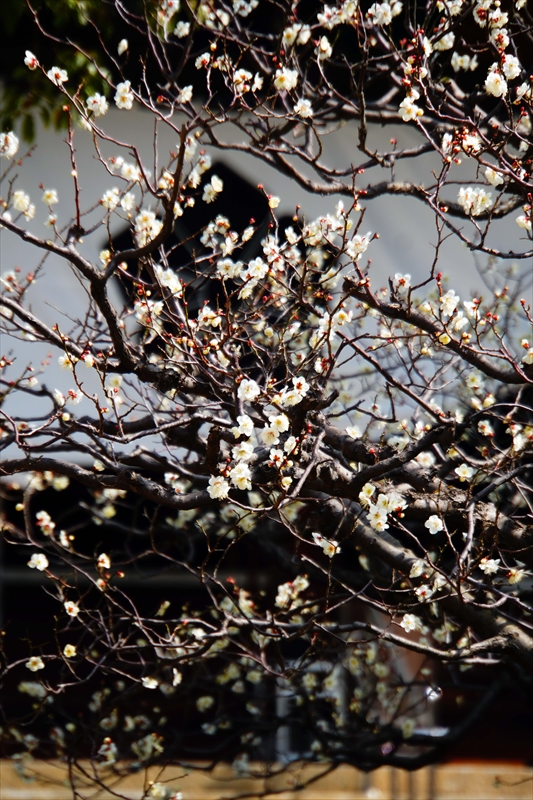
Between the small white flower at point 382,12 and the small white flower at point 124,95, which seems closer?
the small white flower at point 124,95

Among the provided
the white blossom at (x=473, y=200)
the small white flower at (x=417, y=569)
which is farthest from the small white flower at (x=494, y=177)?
the small white flower at (x=417, y=569)

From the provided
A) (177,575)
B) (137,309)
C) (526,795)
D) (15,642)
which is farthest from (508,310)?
(15,642)

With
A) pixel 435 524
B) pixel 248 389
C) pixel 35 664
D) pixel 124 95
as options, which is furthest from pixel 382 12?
pixel 35 664

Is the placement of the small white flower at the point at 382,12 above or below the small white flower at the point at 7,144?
above

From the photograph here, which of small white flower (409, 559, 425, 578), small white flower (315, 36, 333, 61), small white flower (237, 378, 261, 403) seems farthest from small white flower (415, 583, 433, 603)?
small white flower (315, 36, 333, 61)

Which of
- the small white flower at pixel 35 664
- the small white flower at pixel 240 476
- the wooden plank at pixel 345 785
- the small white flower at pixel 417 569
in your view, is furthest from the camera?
the wooden plank at pixel 345 785

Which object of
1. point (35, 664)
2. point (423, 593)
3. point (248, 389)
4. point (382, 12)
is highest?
point (382, 12)

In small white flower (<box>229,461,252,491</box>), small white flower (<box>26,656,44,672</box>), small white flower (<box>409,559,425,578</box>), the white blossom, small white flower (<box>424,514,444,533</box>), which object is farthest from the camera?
small white flower (<box>26,656,44,672</box>)

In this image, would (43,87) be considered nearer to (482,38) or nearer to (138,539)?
(482,38)

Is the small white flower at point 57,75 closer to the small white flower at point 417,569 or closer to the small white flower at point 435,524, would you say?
the small white flower at point 435,524

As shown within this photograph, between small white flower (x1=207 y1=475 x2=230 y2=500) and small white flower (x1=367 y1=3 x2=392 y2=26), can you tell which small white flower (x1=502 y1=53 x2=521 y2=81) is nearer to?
small white flower (x1=367 y1=3 x2=392 y2=26)

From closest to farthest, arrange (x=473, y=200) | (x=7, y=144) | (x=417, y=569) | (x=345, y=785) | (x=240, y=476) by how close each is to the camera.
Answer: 1. (x=240, y=476)
2. (x=417, y=569)
3. (x=7, y=144)
4. (x=473, y=200)
5. (x=345, y=785)

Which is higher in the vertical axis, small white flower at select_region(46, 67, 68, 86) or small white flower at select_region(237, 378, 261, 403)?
small white flower at select_region(46, 67, 68, 86)

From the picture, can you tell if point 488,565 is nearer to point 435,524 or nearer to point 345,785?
point 435,524
